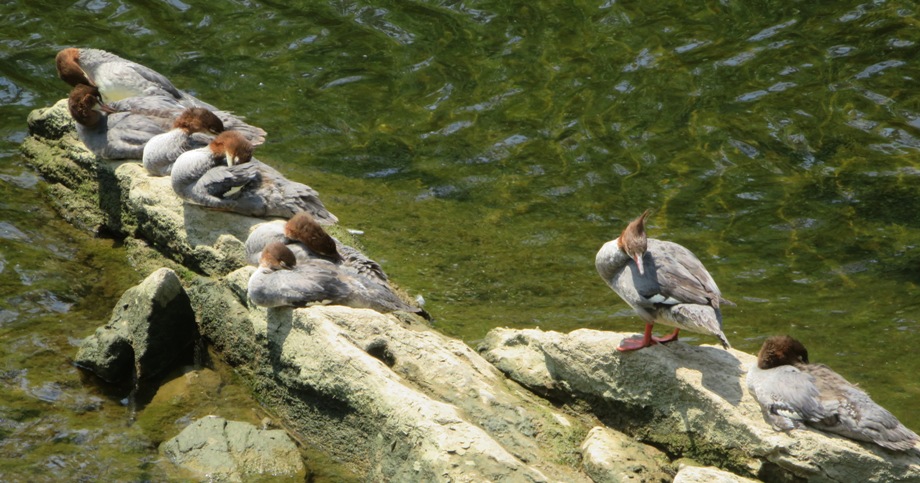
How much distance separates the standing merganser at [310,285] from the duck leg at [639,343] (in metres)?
1.50

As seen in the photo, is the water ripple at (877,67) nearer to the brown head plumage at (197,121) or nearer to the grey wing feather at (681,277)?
the grey wing feather at (681,277)

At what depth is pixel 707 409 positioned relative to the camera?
5.25 m

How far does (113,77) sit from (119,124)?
3.15ft

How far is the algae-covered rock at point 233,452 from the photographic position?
215 inches

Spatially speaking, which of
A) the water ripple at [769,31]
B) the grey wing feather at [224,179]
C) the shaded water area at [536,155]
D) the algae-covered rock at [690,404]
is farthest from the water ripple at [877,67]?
the grey wing feather at [224,179]

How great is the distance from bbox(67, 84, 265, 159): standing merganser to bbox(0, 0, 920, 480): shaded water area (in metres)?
0.72

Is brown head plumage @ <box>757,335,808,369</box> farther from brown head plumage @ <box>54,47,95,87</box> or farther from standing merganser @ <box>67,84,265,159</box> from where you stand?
brown head plumage @ <box>54,47,95,87</box>

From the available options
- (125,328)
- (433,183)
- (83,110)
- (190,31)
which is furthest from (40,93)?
(125,328)

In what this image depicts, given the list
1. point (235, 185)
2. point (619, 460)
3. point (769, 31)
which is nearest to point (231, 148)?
point (235, 185)

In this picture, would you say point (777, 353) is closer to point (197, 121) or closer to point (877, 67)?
point (197, 121)

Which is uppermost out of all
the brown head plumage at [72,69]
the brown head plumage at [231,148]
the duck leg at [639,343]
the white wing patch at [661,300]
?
the white wing patch at [661,300]

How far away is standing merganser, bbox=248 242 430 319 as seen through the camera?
589cm

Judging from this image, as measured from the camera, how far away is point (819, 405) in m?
5.05

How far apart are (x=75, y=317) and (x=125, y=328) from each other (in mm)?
763
